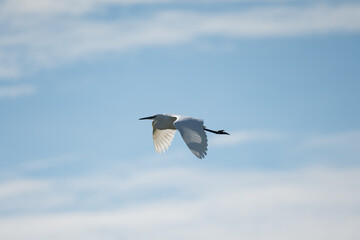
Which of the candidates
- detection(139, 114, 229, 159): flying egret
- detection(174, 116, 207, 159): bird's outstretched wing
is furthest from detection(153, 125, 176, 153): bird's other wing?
detection(174, 116, 207, 159): bird's outstretched wing

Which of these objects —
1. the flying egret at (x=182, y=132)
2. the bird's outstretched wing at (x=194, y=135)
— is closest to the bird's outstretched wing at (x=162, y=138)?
the flying egret at (x=182, y=132)

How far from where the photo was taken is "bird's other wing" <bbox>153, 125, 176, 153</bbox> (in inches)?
1448

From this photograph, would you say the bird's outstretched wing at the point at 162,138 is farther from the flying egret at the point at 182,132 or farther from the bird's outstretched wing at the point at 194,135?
the bird's outstretched wing at the point at 194,135

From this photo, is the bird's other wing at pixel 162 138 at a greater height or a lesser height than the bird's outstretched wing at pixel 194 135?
greater

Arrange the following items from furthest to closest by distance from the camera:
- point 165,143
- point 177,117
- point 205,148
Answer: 1. point 165,143
2. point 177,117
3. point 205,148

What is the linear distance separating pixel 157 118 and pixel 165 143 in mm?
1923

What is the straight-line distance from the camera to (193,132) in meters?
29.1

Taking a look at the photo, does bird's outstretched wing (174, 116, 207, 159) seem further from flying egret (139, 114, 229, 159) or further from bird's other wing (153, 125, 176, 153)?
bird's other wing (153, 125, 176, 153)

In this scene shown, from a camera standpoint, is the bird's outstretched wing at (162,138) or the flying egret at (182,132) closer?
the flying egret at (182,132)

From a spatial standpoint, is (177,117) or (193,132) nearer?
(193,132)

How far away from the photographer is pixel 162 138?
36906 millimetres

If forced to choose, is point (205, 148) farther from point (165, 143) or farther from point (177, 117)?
point (165, 143)

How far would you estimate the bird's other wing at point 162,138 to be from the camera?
36.8 metres

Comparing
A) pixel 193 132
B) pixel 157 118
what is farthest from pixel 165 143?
pixel 193 132
